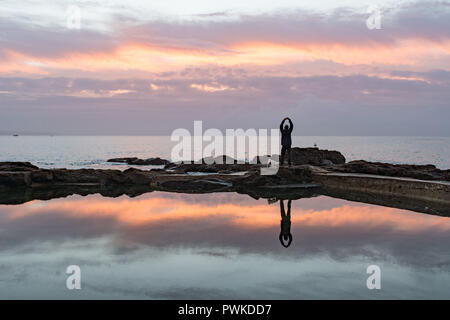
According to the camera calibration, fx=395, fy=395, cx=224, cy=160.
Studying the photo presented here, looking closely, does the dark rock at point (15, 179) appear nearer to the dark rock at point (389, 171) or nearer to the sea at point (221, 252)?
the sea at point (221, 252)

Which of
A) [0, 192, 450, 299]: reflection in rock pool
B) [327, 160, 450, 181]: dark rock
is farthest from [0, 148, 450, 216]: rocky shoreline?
[0, 192, 450, 299]: reflection in rock pool

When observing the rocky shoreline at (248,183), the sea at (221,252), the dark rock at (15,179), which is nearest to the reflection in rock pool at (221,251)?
the sea at (221,252)

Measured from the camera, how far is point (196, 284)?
19.6ft

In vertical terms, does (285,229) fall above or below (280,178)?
below

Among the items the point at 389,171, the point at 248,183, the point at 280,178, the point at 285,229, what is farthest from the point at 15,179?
the point at 389,171

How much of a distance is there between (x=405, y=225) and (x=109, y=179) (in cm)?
1270

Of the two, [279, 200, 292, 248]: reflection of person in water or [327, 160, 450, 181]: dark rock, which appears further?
[327, 160, 450, 181]: dark rock

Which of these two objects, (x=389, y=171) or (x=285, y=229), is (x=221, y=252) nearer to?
(x=285, y=229)

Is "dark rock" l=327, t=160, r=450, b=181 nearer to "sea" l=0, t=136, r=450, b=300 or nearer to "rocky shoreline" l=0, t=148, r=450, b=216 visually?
"rocky shoreline" l=0, t=148, r=450, b=216

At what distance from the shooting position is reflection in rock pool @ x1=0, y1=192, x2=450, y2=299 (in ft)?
19.2

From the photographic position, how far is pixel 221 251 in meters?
7.74

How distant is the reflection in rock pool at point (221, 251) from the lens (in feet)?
19.2

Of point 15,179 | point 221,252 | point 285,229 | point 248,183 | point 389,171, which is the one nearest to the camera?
point 221,252
